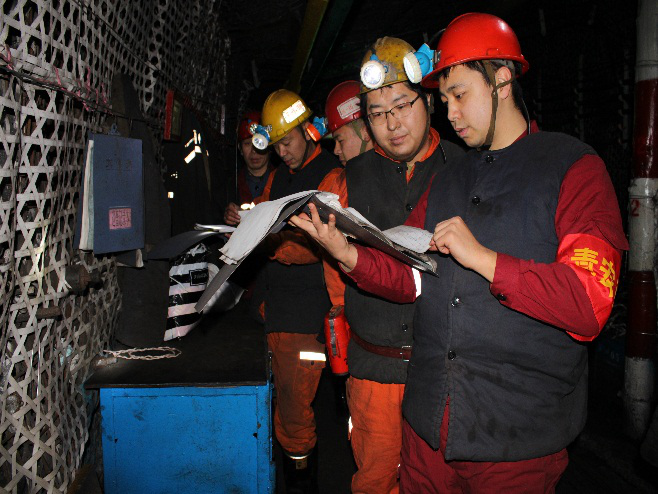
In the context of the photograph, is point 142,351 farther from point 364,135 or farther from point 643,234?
point 643,234

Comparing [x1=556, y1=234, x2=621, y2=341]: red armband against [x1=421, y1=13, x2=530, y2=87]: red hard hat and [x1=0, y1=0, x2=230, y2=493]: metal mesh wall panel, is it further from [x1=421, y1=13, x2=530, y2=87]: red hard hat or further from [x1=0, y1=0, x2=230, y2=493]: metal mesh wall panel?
[x1=0, y1=0, x2=230, y2=493]: metal mesh wall panel

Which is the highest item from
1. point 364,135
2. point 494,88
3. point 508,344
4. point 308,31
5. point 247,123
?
point 308,31

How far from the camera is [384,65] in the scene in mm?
2648

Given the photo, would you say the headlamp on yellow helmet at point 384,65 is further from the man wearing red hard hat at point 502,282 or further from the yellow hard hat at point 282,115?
the yellow hard hat at point 282,115

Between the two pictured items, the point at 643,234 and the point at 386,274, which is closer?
the point at 386,274

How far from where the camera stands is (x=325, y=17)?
5.15m

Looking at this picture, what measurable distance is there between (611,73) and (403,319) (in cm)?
519

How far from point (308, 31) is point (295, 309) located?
3.26m

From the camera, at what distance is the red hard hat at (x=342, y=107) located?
3875mm

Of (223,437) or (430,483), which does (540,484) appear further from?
(223,437)

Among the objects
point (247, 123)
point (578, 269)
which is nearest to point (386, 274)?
point (578, 269)

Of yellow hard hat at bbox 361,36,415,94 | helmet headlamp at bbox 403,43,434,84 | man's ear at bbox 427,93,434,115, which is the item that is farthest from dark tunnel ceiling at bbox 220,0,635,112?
helmet headlamp at bbox 403,43,434,84

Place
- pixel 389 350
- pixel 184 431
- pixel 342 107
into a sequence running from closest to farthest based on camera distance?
pixel 184 431, pixel 389 350, pixel 342 107

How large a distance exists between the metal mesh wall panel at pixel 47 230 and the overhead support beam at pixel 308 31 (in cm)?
207
